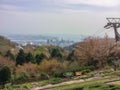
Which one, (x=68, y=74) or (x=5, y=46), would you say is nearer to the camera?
(x=68, y=74)

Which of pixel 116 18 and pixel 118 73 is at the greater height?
pixel 116 18

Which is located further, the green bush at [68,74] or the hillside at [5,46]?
the hillside at [5,46]

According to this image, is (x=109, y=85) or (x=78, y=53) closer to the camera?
(x=109, y=85)

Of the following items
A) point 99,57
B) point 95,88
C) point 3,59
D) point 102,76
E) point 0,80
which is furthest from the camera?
point 3,59

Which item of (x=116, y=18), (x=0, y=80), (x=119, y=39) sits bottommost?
(x=0, y=80)

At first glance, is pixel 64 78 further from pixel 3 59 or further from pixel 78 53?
pixel 3 59

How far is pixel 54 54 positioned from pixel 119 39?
1582 cm

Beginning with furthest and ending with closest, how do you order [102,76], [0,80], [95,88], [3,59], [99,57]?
[3,59] < [99,57] < [0,80] < [102,76] < [95,88]

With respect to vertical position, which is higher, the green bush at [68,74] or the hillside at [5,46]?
the hillside at [5,46]

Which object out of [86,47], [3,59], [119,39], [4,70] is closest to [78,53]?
[86,47]

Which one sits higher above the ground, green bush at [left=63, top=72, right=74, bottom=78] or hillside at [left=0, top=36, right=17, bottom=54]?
hillside at [left=0, top=36, right=17, bottom=54]

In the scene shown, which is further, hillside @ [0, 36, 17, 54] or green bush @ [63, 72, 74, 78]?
hillside @ [0, 36, 17, 54]

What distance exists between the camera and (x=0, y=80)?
36844 mm

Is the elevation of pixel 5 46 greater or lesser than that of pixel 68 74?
greater
